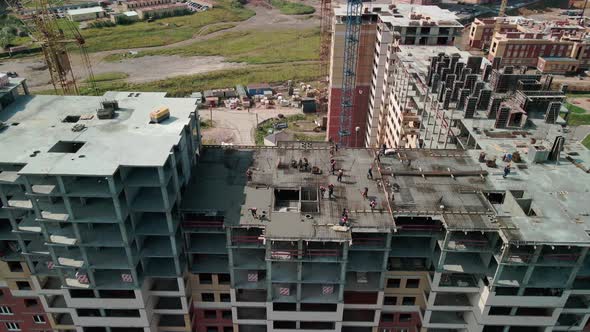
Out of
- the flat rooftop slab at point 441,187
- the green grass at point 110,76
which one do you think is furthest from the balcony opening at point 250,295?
the green grass at point 110,76

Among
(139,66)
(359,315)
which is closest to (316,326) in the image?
(359,315)

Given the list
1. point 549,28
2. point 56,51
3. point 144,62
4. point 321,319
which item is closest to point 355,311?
point 321,319

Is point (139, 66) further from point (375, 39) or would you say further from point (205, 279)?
point (205, 279)

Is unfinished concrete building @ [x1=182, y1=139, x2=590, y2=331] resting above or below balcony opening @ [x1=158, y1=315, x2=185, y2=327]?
above

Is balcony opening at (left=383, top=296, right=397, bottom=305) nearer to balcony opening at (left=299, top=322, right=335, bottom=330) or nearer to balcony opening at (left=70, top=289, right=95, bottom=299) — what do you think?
balcony opening at (left=299, top=322, right=335, bottom=330)

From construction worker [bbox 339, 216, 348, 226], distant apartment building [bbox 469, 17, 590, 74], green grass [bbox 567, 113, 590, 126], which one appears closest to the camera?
construction worker [bbox 339, 216, 348, 226]

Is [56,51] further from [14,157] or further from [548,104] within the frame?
[548,104]

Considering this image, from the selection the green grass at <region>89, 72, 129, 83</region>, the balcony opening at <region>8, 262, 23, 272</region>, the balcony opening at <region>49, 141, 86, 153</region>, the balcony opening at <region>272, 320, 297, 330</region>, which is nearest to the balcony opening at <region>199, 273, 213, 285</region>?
the balcony opening at <region>272, 320, 297, 330</region>
